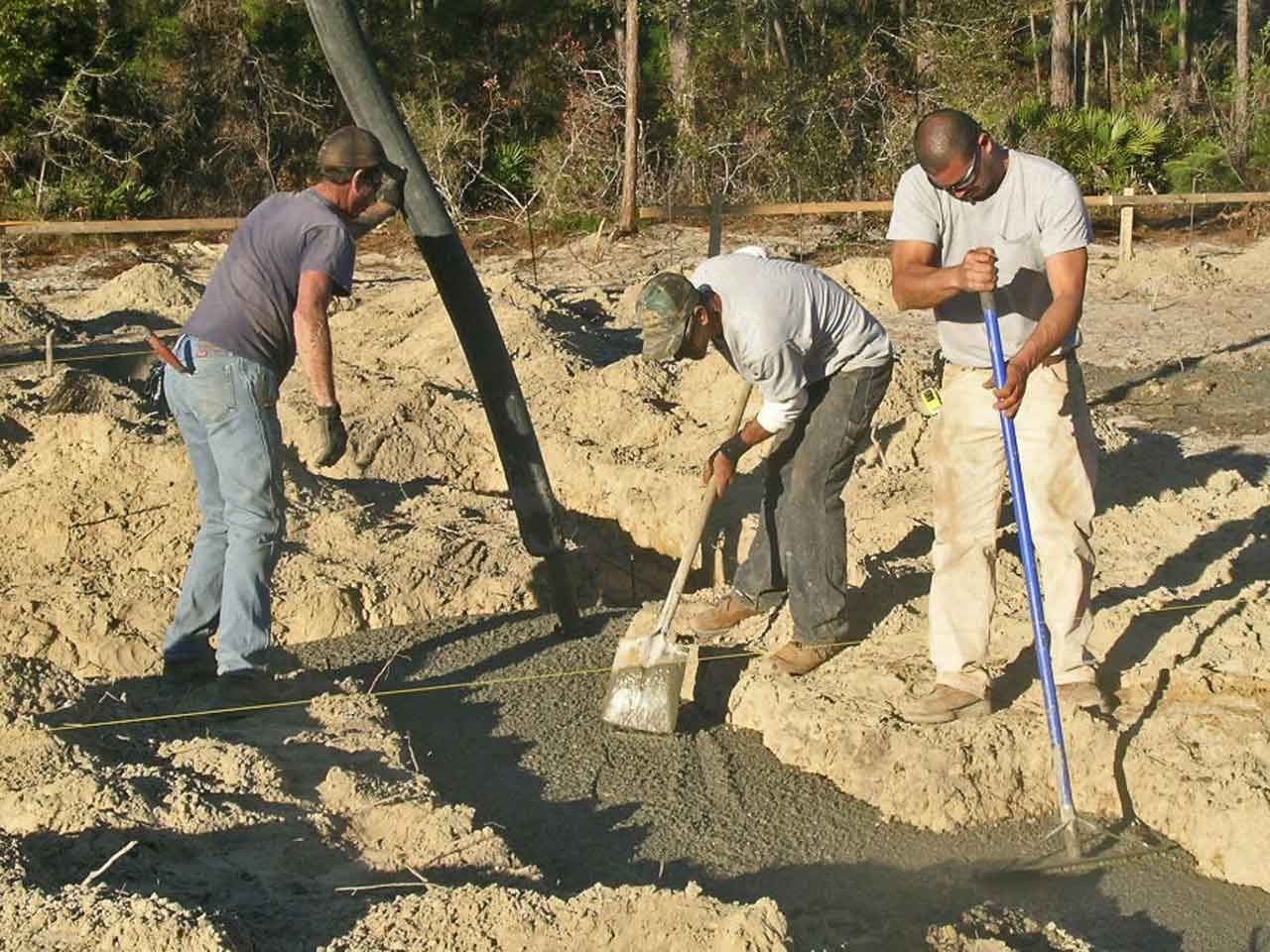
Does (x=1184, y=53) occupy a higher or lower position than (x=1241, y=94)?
higher

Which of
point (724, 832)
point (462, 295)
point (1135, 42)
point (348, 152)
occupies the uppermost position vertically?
point (1135, 42)

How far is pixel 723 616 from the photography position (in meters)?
6.22

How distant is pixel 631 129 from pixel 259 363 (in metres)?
12.3

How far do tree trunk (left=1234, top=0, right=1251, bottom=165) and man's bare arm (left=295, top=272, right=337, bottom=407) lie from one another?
15.9 meters

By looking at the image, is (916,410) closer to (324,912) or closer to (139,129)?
(324,912)

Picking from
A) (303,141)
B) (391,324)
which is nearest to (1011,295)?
(391,324)

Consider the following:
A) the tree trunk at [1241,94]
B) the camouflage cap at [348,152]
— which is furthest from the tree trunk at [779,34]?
the camouflage cap at [348,152]

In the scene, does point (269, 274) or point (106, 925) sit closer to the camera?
point (106, 925)

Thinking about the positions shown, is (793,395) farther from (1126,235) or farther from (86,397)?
(1126,235)

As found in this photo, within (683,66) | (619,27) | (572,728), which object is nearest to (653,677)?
(572,728)

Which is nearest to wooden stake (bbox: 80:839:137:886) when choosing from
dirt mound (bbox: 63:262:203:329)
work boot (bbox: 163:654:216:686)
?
work boot (bbox: 163:654:216:686)

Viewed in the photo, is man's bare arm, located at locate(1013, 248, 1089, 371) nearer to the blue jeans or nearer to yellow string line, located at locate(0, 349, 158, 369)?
the blue jeans

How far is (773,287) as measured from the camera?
5348mm

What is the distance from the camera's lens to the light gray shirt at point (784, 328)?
527 centimetres
